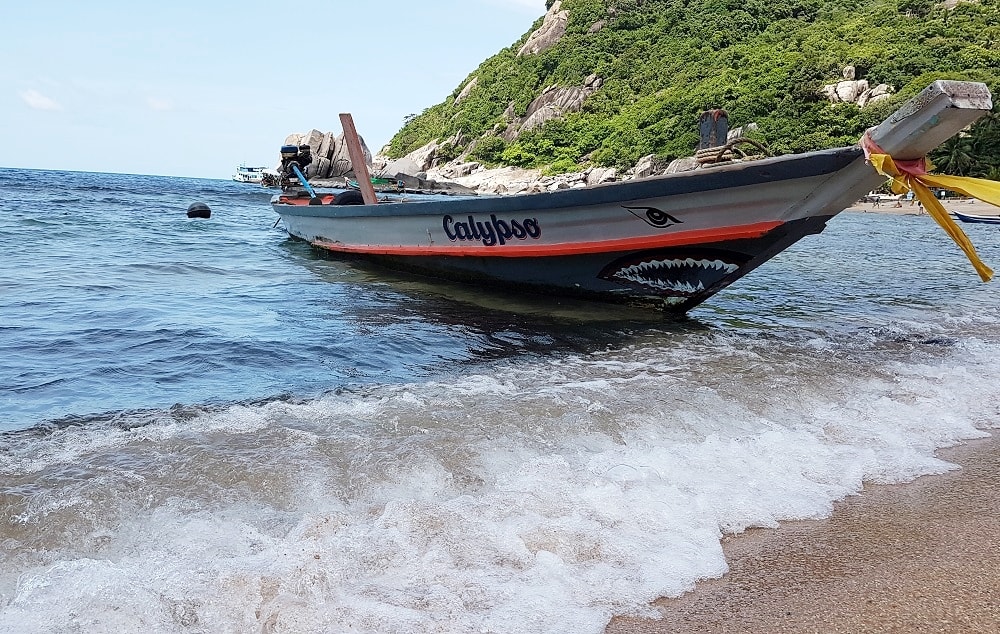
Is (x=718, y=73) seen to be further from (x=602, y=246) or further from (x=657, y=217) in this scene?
(x=657, y=217)

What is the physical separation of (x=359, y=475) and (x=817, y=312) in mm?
5896

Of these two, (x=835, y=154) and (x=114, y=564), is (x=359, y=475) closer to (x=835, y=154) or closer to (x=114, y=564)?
(x=114, y=564)

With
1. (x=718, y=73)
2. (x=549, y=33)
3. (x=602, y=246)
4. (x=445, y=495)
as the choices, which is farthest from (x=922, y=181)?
(x=549, y=33)

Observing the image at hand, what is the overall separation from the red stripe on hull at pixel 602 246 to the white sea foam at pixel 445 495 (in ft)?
5.36

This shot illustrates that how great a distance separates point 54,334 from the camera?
207 inches

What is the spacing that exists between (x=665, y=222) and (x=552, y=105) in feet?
206

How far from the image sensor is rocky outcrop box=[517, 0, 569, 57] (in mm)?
77688

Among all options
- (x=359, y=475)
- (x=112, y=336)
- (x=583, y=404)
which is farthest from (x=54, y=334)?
(x=583, y=404)

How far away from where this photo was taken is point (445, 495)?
8.62 ft

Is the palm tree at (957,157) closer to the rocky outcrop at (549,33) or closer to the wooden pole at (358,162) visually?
the wooden pole at (358,162)

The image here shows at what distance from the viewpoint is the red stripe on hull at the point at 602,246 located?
557 centimetres

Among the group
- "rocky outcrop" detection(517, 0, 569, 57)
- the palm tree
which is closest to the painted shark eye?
the palm tree

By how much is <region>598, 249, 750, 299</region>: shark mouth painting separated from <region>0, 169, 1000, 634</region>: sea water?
1.10ft

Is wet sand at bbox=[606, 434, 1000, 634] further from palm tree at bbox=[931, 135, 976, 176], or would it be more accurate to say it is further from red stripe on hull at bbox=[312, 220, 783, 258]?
palm tree at bbox=[931, 135, 976, 176]
